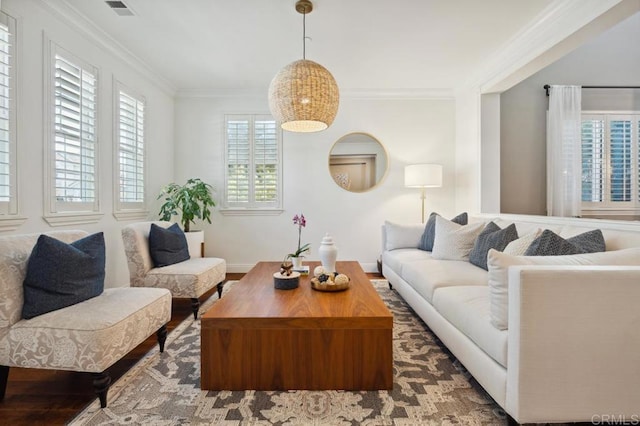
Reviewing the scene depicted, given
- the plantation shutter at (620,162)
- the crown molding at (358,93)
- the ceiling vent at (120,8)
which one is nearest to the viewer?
the ceiling vent at (120,8)

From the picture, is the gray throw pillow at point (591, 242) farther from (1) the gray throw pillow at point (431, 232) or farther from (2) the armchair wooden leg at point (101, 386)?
(2) the armchair wooden leg at point (101, 386)

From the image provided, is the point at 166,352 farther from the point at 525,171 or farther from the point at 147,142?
the point at 525,171

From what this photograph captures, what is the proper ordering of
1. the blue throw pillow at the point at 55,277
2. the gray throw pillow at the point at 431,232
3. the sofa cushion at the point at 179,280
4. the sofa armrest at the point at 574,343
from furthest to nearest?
the gray throw pillow at the point at 431,232
the sofa cushion at the point at 179,280
the blue throw pillow at the point at 55,277
the sofa armrest at the point at 574,343

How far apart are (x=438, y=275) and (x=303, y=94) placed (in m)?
1.68

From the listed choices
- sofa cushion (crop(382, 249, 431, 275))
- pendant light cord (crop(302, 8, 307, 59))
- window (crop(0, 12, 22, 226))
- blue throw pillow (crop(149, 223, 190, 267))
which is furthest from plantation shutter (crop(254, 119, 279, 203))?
window (crop(0, 12, 22, 226))

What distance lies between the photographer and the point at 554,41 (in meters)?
2.77

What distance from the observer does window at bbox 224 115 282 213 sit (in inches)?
184

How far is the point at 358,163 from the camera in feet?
15.4

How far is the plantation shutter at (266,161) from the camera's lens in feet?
15.3

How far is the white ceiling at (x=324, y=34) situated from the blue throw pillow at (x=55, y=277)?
207 centimetres

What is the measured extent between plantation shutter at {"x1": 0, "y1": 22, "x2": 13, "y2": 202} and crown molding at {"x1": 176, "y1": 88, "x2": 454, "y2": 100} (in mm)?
2504

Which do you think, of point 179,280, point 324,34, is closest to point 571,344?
point 179,280

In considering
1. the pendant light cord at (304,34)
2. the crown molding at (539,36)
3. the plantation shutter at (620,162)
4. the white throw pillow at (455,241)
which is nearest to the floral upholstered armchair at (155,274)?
the white throw pillow at (455,241)

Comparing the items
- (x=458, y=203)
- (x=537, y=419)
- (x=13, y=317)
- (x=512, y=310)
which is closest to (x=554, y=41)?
(x=458, y=203)
